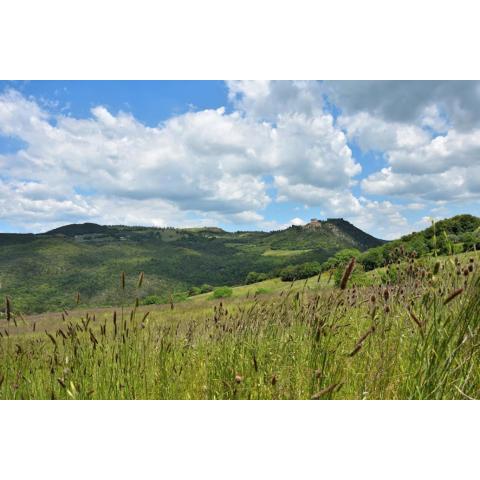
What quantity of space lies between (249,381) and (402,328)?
4.93 ft

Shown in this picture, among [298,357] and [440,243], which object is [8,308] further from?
[440,243]

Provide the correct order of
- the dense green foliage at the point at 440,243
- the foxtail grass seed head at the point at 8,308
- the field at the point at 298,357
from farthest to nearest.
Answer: the foxtail grass seed head at the point at 8,308, the dense green foliage at the point at 440,243, the field at the point at 298,357

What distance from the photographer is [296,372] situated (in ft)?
10.9

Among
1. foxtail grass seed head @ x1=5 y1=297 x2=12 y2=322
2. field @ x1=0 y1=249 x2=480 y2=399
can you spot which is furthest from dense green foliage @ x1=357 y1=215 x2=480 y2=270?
foxtail grass seed head @ x1=5 y1=297 x2=12 y2=322

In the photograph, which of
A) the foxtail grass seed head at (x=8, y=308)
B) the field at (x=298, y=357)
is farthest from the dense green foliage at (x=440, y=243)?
the foxtail grass seed head at (x=8, y=308)

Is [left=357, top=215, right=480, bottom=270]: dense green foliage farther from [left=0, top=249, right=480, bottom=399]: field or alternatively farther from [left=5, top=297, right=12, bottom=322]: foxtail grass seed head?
[left=5, top=297, right=12, bottom=322]: foxtail grass seed head

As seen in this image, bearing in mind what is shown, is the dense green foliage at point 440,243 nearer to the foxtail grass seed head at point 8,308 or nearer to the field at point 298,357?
the field at point 298,357

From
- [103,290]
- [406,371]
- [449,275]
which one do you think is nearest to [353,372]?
[406,371]

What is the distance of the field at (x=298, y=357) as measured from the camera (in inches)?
107

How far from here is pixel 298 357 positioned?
352cm

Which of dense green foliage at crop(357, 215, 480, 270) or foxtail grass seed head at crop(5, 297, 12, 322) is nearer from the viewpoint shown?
dense green foliage at crop(357, 215, 480, 270)

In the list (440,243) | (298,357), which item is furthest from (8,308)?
(440,243)

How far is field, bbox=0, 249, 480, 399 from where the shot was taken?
272 centimetres

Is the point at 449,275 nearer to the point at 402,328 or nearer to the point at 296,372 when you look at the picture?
the point at 402,328
